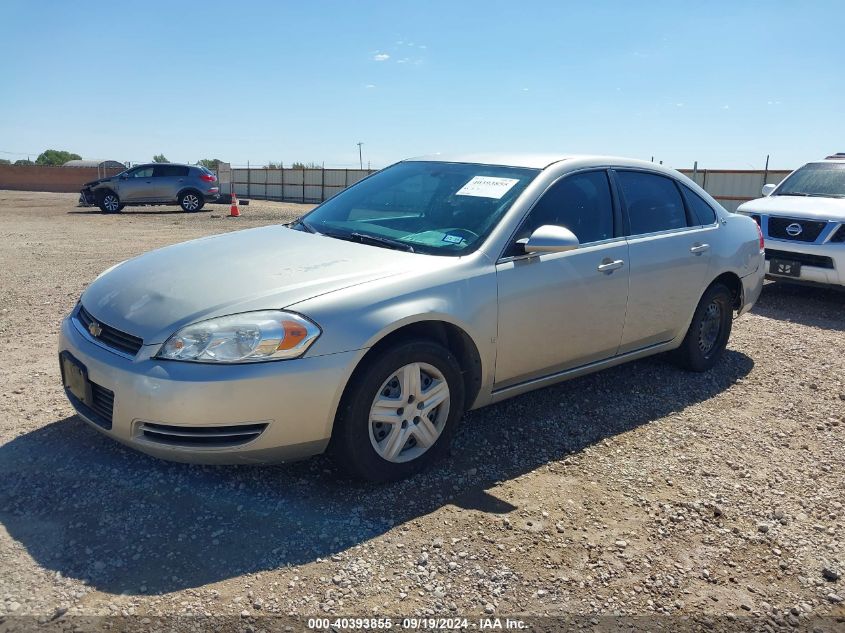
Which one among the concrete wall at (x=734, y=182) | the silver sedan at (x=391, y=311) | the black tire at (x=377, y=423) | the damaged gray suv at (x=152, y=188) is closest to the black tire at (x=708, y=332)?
the silver sedan at (x=391, y=311)

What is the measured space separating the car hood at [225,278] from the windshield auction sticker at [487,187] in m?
0.69

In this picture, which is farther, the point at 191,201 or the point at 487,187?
the point at 191,201

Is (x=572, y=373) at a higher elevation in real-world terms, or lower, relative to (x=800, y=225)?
lower

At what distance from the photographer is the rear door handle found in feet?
13.9

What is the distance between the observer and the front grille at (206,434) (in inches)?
118

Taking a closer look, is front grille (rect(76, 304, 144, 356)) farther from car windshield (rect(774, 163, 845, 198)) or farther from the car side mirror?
car windshield (rect(774, 163, 845, 198))

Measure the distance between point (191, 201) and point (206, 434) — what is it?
21.0m

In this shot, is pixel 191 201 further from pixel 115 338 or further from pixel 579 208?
pixel 115 338

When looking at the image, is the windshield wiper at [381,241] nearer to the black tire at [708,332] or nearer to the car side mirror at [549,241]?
the car side mirror at [549,241]

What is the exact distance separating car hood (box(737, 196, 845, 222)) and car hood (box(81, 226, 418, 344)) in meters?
6.13

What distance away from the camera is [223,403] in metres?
2.94

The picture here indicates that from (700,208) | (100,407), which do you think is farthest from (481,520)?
(700,208)

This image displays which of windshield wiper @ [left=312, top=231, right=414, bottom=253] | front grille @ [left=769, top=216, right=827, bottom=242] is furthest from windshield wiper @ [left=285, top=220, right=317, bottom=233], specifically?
front grille @ [left=769, top=216, right=827, bottom=242]

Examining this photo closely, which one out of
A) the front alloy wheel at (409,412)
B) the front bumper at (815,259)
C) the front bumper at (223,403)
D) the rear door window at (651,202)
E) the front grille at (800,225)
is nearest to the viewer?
the front bumper at (223,403)
